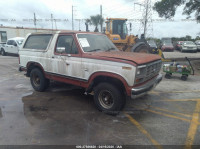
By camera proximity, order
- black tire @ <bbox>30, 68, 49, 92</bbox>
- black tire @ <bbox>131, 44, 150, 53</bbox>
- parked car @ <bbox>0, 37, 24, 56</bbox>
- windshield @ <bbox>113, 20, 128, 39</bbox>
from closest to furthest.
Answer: black tire @ <bbox>30, 68, 49, 92</bbox> → black tire @ <bbox>131, 44, 150, 53</bbox> → windshield @ <bbox>113, 20, 128, 39</bbox> → parked car @ <bbox>0, 37, 24, 56</bbox>

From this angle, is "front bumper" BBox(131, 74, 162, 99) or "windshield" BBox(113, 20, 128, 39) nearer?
"front bumper" BBox(131, 74, 162, 99)

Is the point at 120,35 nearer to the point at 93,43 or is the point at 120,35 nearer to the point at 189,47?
the point at 93,43

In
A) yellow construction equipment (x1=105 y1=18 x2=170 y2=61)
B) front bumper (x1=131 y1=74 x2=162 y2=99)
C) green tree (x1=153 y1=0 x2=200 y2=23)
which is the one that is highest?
green tree (x1=153 y1=0 x2=200 y2=23)

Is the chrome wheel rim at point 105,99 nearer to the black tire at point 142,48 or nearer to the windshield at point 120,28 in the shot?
the black tire at point 142,48

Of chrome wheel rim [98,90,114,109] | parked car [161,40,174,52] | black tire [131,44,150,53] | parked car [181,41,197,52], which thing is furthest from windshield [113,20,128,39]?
parked car [161,40,174,52]

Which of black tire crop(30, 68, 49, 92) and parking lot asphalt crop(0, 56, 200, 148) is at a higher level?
black tire crop(30, 68, 49, 92)

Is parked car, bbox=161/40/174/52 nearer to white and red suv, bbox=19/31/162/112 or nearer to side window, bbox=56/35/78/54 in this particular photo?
white and red suv, bbox=19/31/162/112

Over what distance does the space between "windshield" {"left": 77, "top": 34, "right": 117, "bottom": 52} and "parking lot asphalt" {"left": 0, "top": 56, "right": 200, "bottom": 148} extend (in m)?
1.67

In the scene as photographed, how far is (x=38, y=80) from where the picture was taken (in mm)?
6027

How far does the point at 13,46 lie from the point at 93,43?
14.3m

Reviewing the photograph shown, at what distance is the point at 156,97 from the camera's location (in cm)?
555

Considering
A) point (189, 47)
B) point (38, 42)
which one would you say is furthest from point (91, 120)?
point (189, 47)

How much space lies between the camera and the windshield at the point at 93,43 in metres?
4.59

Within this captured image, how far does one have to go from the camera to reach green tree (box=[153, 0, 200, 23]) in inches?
488
